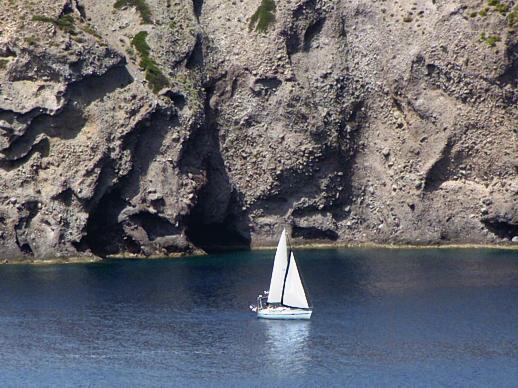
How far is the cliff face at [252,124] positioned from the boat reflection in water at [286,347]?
36474mm

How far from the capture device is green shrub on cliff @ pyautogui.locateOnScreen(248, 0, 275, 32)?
143000 millimetres

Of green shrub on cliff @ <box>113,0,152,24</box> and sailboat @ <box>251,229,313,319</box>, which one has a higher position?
green shrub on cliff @ <box>113,0,152,24</box>

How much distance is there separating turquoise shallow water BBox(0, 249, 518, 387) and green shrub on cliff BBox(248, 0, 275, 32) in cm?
2834

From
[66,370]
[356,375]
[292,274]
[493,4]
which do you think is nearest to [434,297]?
[292,274]

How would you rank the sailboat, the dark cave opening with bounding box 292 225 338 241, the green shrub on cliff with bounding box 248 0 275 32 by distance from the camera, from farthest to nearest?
the dark cave opening with bounding box 292 225 338 241, the green shrub on cliff with bounding box 248 0 275 32, the sailboat

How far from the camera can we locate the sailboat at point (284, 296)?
101m


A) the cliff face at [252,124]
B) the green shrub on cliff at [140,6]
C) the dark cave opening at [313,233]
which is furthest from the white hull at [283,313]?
the green shrub on cliff at [140,6]

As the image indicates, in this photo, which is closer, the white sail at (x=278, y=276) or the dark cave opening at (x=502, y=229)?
the white sail at (x=278, y=276)

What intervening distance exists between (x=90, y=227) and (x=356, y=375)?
182ft

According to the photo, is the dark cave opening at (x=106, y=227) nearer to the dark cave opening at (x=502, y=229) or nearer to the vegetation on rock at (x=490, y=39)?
the dark cave opening at (x=502, y=229)

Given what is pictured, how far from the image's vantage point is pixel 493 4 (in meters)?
141

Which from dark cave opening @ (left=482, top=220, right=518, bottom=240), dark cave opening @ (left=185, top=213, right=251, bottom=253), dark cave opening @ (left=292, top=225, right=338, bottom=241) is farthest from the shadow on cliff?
dark cave opening @ (left=482, top=220, right=518, bottom=240)

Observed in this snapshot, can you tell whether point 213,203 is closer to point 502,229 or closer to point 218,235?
point 218,235

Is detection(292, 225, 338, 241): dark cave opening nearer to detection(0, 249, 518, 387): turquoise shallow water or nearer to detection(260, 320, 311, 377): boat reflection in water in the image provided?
detection(0, 249, 518, 387): turquoise shallow water
